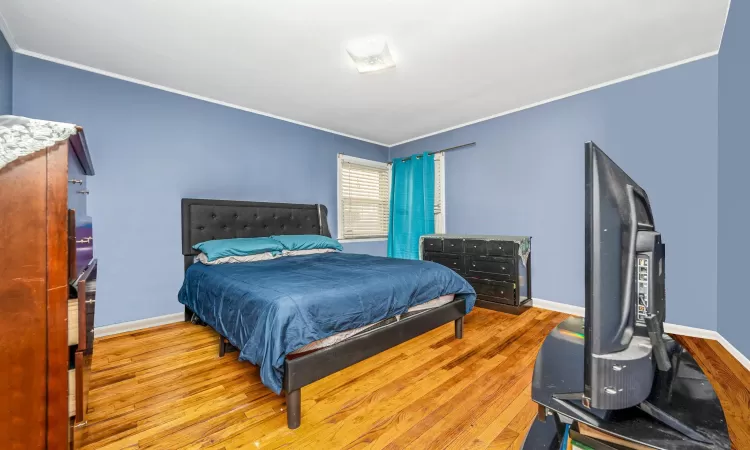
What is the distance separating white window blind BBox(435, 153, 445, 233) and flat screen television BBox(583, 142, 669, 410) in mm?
3741

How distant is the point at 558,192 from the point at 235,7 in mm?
3412

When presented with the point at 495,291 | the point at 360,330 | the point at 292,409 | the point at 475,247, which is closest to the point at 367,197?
the point at 475,247

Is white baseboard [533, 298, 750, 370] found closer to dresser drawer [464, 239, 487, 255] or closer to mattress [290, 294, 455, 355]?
dresser drawer [464, 239, 487, 255]

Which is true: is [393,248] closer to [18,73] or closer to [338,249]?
[338,249]

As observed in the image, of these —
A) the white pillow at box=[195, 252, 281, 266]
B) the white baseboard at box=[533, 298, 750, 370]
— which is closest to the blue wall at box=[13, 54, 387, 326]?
the white pillow at box=[195, 252, 281, 266]

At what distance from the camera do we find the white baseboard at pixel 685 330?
6.93 ft

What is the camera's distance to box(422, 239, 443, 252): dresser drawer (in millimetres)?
3969

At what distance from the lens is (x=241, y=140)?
3541mm

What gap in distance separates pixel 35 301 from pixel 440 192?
4.12 m

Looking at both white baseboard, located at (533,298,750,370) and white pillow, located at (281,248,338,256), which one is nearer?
white baseboard, located at (533,298,750,370)

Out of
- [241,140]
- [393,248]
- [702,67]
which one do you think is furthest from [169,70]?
[702,67]

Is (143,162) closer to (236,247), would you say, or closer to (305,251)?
(236,247)

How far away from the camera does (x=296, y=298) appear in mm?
1589

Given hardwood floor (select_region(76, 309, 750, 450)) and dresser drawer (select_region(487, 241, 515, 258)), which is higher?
dresser drawer (select_region(487, 241, 515, 258))
